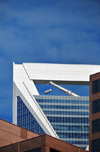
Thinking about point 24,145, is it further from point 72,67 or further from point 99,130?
point 72,67

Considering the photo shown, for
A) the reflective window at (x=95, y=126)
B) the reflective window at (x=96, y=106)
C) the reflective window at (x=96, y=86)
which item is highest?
the reflective window at (x=96, y=86)

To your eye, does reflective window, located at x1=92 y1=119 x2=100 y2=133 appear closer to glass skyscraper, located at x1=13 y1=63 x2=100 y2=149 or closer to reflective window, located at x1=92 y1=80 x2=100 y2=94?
reflective window, located at x1=92 y1=80 x2=100 y2=94

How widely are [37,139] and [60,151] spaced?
4.60 metres

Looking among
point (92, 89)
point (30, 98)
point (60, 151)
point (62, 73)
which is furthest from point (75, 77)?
point (60, 151)

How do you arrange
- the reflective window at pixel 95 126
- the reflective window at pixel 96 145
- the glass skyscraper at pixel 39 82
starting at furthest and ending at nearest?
the glass skyscraper at pixel 39 82 → the reflective window at pixel 95 126 → the reflective window at pixel 96 145

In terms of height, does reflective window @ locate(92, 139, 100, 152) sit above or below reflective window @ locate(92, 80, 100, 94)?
below

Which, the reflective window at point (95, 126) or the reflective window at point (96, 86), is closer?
the reflective window at point (95, 126)

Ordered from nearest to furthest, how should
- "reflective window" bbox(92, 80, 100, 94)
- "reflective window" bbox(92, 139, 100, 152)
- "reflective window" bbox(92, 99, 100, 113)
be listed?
"reflective window" bbox(92, 139, 100, 152), "reflective window" bbox(92, 99, 100, 113), "reflective window" bbox(92, 80, 100, 94)

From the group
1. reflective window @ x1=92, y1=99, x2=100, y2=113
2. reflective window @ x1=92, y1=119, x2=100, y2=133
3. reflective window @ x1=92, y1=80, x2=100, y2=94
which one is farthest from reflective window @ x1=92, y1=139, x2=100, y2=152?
reflective window @ x1=92, y1=80, x2=100, y2=94

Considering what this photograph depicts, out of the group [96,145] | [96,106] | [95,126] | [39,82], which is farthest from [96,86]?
[39,82]

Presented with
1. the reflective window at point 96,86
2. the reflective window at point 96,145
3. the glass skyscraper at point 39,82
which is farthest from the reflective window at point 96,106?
the glass skyscraper at point 39,82

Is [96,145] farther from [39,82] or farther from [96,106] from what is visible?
[39,82]

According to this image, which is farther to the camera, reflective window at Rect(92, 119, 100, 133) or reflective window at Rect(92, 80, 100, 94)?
reflective window at Rect(92, 80, 100, 94)

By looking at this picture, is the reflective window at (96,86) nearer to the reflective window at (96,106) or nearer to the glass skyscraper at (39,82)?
the reflective window at (96,106)
